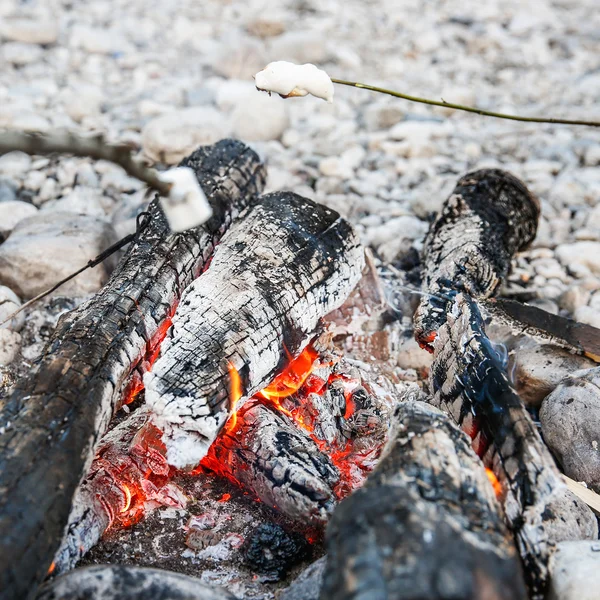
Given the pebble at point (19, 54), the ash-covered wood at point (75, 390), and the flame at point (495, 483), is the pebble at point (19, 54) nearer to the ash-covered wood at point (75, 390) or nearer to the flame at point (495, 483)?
the ash-covered wood at point (75, 390)

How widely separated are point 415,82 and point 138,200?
10.6 feet

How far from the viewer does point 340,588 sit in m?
1.54

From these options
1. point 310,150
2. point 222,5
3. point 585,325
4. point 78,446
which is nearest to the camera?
point 78,446

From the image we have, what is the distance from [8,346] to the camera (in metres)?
3.09

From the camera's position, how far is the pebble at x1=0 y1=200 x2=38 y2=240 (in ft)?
12.3

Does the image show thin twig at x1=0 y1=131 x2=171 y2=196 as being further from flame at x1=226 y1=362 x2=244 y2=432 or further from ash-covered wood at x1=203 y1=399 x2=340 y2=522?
ash-covered wood at x1=203 y1=399 x2=340 y2=522

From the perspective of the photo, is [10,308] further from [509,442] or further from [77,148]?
[509,442]

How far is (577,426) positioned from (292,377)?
1.24 metres

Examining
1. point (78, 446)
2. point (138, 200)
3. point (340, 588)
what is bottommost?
point (138, 200)

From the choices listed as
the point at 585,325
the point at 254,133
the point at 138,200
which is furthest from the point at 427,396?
the point at 254,133

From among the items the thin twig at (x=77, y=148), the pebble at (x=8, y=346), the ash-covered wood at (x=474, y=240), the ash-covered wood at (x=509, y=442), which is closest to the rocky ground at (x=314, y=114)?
the pebble at (x=8, y=346)

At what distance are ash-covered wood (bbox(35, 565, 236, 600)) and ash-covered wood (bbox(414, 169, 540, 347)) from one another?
5.01 ft

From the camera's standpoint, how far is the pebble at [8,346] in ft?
10.0

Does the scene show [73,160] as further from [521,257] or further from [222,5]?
[222,5]
